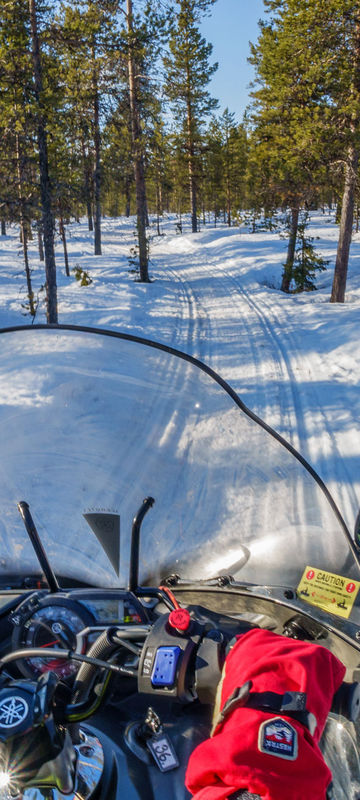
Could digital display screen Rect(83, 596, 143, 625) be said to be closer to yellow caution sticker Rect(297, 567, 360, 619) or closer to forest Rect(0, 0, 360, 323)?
yellow caution sticker Rect(297, 567, 360, 619)

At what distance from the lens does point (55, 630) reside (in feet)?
7.40

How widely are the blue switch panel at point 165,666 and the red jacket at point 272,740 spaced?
0.85 feet

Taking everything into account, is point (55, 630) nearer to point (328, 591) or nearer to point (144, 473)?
point (144, 473)

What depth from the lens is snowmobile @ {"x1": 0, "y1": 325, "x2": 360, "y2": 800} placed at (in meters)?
1.59

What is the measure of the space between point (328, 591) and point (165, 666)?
3.34 feet

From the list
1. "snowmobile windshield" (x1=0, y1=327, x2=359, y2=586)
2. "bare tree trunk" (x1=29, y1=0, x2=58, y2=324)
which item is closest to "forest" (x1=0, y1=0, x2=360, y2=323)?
"bare tree trunk" (x1=29, y1=0, x2=58, y2=324)

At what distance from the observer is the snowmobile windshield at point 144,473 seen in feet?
8.45

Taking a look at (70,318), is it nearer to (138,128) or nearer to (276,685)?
(138,128)

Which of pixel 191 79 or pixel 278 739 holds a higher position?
pixel 191 79

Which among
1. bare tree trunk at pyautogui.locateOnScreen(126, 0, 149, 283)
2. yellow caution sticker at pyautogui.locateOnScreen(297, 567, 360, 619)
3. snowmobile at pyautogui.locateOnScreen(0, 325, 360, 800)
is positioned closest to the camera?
snowmobile at pyautogui.locateOnScreen(0, 325, 360, 800)

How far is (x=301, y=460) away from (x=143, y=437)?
0.91 meters

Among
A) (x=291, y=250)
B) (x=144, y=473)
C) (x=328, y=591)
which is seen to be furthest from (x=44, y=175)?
(x=328, y=591)

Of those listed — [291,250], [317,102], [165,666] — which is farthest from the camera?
[291,250]

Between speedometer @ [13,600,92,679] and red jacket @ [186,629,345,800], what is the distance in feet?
3.25
